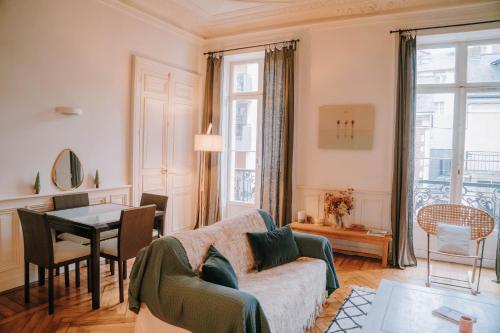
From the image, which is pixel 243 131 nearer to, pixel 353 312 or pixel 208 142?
pixel 208 142

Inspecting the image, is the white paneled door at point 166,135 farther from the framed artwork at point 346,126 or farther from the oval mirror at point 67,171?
the framed artwork at point 346,126

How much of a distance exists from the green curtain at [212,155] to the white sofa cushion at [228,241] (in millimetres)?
2392

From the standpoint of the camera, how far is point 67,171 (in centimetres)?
376

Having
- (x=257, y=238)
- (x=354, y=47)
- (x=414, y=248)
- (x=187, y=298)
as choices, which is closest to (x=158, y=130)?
(x=257, y=238)

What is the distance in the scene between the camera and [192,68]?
5559 millimetres

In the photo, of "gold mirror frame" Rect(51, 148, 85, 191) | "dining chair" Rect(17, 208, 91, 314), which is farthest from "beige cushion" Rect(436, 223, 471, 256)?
"gold mirror frame" Rect(51, 148, 85, 191)

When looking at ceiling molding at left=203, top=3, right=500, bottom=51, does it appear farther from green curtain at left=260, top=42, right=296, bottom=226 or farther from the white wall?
the white wall

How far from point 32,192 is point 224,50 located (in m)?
3.46

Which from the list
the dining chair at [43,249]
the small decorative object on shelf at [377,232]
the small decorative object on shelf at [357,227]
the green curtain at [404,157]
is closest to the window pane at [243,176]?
the small decorative object on shelf at [357,227]

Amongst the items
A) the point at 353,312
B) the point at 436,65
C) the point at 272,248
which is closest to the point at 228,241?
the point at 272,248

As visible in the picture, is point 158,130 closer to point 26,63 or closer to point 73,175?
point 73,175

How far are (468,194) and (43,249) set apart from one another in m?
4.82

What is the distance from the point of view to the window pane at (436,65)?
4.51 meters

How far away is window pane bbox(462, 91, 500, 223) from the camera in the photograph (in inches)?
170
